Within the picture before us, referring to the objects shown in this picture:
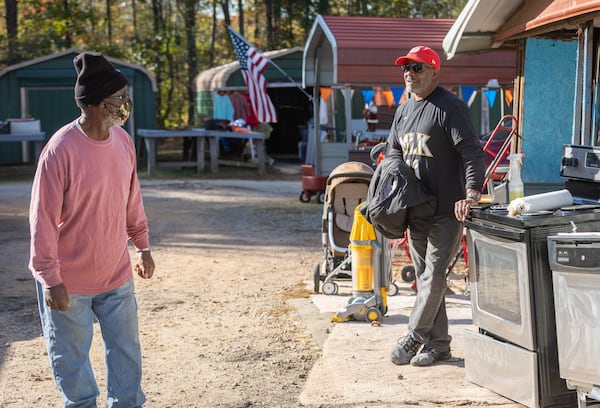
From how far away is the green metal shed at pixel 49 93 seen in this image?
22.8m

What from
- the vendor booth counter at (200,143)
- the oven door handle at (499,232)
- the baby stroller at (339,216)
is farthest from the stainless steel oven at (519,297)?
the vendor booth counter at (200,143)

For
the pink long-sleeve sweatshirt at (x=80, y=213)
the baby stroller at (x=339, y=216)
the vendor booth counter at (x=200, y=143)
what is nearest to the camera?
the pink long-sleeve sweatshirt at (x=80, y=213)

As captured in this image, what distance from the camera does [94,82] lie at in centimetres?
437

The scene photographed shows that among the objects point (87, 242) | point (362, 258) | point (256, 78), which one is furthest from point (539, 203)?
point (256, 78)

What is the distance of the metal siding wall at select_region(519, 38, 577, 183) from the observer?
26.0 feet

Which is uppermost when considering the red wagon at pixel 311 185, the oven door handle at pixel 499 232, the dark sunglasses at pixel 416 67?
the dark sunglasses at pixel 416 67

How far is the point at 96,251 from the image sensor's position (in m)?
4.34

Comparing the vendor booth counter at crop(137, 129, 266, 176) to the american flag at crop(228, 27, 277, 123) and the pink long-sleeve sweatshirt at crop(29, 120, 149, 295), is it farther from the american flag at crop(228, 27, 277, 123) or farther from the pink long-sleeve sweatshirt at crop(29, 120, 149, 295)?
the pink long-sleeve sweatshirt at crop(29, 120, 149, 295)

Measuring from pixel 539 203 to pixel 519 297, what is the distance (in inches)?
19.7

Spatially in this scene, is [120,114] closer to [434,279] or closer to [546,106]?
[434,279]

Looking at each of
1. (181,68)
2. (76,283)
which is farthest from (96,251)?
(181,68)

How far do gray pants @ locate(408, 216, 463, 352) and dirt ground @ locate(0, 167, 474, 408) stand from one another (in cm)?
83

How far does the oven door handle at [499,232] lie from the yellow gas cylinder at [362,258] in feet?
6.27

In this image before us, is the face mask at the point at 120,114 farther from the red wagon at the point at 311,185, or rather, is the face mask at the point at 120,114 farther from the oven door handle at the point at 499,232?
the red wagon at the point at 311,185
